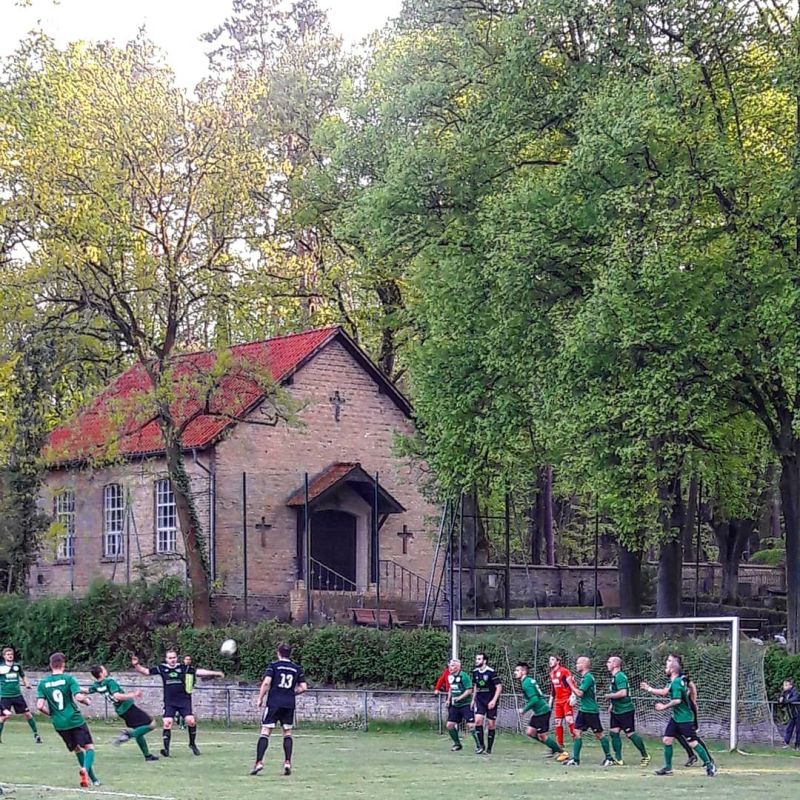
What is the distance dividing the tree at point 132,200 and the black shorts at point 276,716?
57.3ft

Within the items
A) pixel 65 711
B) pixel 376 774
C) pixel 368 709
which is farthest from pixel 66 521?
pixel 65 711

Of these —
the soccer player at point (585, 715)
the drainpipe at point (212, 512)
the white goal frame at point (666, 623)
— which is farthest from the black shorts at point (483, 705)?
the drainpipe at point (212, 512)

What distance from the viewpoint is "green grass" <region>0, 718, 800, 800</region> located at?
19.2 metres

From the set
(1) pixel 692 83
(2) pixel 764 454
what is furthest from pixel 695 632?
(1) pixel 692 83

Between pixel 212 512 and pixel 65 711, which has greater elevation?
pixel 212 512

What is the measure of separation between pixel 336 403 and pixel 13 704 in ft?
61.8

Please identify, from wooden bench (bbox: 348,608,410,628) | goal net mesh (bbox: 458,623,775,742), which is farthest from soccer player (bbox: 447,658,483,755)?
wooden bench (bbox: 348,608,410,628)

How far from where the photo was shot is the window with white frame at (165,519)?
44.5m

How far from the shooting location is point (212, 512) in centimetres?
4262

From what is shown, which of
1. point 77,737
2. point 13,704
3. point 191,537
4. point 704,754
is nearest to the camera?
point 77,737

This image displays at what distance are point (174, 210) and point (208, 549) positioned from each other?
9955mm

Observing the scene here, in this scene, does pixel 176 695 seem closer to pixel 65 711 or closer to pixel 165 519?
pixel 65 711

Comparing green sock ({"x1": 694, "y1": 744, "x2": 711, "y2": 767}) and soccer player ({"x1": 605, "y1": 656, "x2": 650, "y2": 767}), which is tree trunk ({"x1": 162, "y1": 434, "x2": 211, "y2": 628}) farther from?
green sock ({"x1": 694, "y1": 744, "x2": 711, "y2": 767})

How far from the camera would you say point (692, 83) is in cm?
3180
